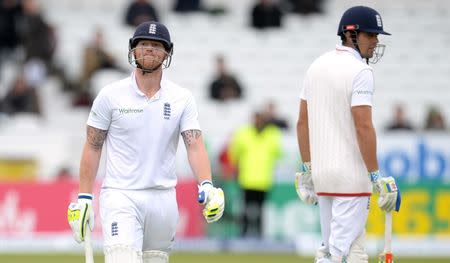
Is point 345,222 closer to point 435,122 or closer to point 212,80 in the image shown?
point 435,122

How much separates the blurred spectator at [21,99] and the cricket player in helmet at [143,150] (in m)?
11.7

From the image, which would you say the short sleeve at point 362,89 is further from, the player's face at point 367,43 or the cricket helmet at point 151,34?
the cricket helmet at point 151,34

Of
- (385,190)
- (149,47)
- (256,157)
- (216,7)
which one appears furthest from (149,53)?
(216,7)

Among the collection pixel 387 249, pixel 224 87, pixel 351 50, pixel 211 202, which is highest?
pixel 224 87

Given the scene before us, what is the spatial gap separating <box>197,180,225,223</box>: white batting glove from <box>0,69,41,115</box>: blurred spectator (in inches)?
478

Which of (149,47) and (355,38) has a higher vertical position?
(355,38)

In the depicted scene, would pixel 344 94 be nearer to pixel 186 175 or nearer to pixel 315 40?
pixel 186 175

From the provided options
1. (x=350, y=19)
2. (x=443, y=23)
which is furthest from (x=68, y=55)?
(x=350, y=19)

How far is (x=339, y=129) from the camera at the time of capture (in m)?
8.26

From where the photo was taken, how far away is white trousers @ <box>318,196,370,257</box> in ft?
26.9

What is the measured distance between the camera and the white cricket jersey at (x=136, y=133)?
791cm

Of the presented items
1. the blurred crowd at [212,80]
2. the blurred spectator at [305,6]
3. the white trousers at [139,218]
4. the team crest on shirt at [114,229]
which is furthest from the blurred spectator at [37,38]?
the team crest on shirt at [114,229]

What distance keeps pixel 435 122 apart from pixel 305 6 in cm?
438

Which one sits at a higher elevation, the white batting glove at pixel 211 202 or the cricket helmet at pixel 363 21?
the cricket helmet at pixel 363 21
